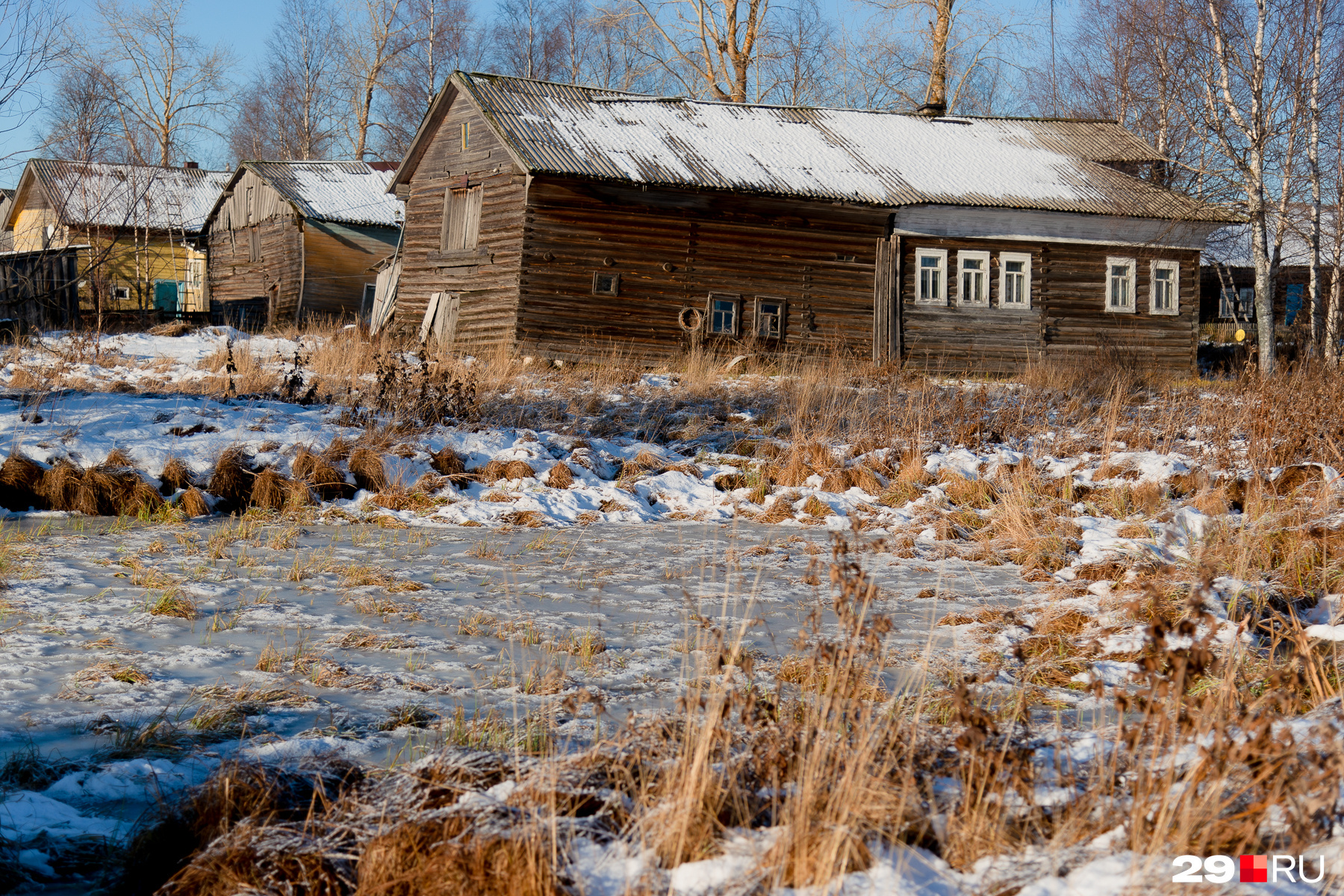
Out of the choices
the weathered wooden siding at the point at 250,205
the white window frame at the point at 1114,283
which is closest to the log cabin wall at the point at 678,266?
the white window frame at the point at 1114,283

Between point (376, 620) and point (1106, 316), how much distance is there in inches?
770

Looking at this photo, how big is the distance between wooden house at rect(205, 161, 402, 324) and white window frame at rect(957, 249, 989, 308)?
16.9 metres

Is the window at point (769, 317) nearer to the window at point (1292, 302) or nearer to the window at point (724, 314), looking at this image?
the window at point (724, 314)

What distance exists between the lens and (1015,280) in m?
21.0

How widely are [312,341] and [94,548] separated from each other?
14.3 m

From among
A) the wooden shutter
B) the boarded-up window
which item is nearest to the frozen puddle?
the wooden shutter

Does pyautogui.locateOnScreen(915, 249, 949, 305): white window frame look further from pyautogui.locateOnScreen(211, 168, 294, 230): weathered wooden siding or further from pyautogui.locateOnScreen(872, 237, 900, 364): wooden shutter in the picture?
pyautogui.locateOnScreen(211, 168, 294, 230): weathered wooden siding

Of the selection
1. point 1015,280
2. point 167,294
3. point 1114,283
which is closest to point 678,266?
point 1015,280

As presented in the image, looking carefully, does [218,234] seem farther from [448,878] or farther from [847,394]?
[448,878]

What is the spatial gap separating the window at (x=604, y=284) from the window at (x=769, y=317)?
2840mm

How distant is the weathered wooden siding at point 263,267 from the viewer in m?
29.2

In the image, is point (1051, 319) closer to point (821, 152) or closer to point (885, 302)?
point (885, 302)

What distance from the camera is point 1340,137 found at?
1933 cm

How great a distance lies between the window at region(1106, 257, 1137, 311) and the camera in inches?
836
